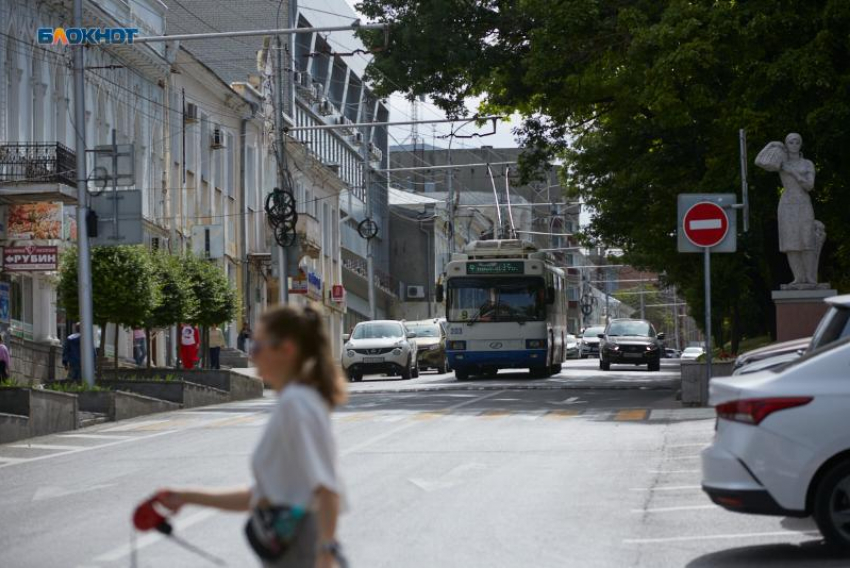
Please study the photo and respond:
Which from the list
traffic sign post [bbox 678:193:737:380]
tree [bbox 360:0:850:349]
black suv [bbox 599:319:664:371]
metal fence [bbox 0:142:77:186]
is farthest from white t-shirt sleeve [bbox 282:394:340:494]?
black suv [bbox 599:319:664:371]

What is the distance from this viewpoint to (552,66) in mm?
32531

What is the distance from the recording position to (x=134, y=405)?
28109 millimetres

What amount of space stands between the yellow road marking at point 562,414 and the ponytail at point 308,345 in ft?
61.2

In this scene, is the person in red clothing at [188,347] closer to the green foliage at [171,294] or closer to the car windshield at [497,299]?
the green foliage at [171,294]

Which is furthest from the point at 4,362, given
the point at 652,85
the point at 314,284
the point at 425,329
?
the point at 314,284

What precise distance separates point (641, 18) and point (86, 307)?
11.1 metres

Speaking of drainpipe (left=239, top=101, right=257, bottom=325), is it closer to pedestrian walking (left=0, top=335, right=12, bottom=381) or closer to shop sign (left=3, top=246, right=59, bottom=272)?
shop sign (left=3, top=246, right=59, bottom=272)

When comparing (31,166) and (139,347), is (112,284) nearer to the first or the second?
(31,166)

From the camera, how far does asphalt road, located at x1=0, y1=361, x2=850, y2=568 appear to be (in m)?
10.6

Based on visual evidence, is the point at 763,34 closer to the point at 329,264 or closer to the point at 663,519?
the point at 663,519

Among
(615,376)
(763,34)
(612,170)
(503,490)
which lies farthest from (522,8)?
(503,490)

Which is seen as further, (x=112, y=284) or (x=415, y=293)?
(x=415, y=293)

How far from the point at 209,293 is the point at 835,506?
30285mm

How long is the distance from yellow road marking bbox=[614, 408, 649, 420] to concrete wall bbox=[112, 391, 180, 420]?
7.93m
